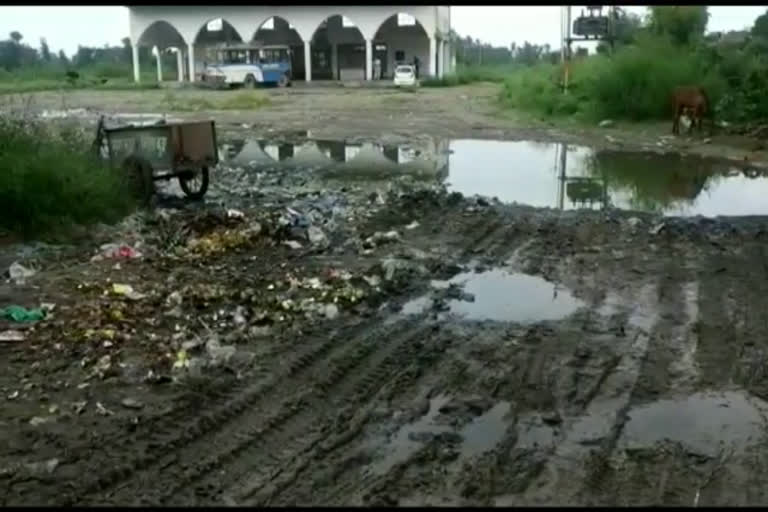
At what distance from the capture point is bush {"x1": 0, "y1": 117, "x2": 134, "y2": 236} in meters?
8.00

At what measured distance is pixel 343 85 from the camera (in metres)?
41.5

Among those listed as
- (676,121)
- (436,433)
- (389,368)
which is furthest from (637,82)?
(436,433)

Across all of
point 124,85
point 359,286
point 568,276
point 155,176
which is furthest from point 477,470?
point 124,85

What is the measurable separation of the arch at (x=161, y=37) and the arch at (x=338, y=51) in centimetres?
769

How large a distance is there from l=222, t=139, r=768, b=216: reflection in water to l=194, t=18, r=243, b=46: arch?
101ft

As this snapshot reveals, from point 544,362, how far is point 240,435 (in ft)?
6.68

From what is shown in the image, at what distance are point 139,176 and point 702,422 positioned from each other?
24.1 ft

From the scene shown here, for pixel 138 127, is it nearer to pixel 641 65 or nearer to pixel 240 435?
pixel 240 435

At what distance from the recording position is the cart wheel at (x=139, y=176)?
9.75 meters

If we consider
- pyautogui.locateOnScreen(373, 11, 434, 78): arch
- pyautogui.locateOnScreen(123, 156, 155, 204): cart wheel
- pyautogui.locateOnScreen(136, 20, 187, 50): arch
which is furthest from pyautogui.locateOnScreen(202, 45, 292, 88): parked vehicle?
pyautogui.locateOnScreen(123, 156, 155, 204): cart wheel

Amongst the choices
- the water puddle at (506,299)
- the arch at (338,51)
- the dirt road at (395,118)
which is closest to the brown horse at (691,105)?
the dirt road at (395,118)

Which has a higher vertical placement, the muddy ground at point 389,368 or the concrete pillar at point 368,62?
the concrete pillar at point 368,62

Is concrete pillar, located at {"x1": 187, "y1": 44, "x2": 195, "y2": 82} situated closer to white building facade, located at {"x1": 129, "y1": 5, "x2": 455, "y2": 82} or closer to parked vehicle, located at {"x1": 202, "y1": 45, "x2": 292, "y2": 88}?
white building facade, located at {"x1": 129, "y1": 5, "x2": 455, "y2": 82}

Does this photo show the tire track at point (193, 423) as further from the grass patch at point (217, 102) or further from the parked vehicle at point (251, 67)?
the parked vehicle at point (251, 67)
